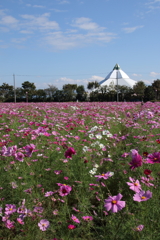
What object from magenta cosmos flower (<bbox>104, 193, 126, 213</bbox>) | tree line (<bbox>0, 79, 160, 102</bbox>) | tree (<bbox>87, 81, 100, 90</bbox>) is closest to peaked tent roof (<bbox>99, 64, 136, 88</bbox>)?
tree (<bbox>87, 81, 100, 90</bbox>)

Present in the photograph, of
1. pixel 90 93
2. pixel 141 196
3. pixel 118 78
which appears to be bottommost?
pixel 141 196

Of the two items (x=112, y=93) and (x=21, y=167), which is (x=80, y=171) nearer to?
(x=21, y=167)

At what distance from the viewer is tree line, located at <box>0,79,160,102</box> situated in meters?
42.9

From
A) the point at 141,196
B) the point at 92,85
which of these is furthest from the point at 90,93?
the point at 141,196

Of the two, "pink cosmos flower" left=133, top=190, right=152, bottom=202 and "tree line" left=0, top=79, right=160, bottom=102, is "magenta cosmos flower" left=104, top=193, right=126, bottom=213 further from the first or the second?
"tree line" left=0, top=79, right=160, bottom=102

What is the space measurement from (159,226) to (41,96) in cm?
5465

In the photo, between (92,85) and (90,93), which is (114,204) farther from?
(92,85)

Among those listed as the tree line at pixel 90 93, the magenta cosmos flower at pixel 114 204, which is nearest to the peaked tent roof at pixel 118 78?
the tree line at pixel 90 93

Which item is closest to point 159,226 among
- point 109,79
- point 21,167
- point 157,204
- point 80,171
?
point 157,204

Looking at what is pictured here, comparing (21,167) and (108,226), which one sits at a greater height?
(21,167)

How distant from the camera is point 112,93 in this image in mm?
46281

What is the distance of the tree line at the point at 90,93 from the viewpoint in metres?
42.9

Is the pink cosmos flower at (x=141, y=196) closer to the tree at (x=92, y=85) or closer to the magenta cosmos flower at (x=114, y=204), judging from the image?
the magenta cosmos flower at (x=114, y=204)

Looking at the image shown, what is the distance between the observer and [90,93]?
158ft
